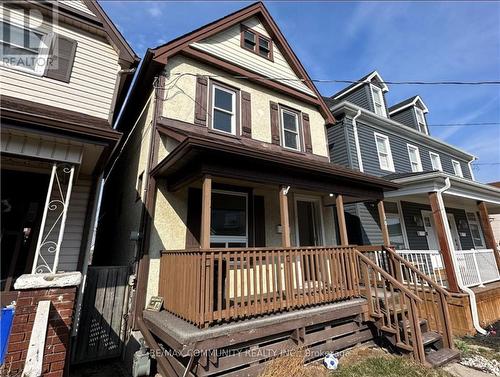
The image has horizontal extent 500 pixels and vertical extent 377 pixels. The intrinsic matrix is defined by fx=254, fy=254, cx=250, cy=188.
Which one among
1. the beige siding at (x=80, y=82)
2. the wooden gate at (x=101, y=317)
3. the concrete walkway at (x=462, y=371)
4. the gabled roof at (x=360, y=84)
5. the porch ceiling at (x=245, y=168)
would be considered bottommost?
the concrete walkway at (x=462, y=371)

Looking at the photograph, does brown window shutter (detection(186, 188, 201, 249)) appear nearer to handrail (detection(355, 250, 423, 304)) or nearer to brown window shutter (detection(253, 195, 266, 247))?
brown window shutter (detection(253, 195, 266, 247))

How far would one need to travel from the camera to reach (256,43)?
A: 8.78 meters

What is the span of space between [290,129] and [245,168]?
14.3 ft

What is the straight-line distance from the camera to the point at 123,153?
370 inches

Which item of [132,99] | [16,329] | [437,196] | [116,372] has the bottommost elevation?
[116,372]

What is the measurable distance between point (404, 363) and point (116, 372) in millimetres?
5124

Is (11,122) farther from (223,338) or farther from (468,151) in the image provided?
(468,151)

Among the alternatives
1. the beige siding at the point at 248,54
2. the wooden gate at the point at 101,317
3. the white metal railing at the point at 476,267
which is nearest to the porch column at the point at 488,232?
the white metal railing at the point at 476,267

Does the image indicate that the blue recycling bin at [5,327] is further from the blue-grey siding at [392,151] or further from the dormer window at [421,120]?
the dormer window at [421,120]

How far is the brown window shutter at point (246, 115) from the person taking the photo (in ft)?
24.1

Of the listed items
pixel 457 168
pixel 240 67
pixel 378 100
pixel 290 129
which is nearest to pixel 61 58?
pixel 240 67

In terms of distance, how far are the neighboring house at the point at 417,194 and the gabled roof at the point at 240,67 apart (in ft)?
6.22

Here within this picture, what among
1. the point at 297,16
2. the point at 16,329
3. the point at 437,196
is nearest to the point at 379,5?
the point at 297,16

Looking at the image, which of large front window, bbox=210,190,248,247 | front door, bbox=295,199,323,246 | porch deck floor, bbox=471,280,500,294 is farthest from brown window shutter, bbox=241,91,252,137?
porch deck floor, bbox=471,280,500,294
